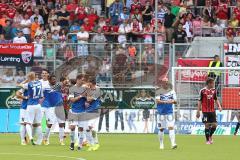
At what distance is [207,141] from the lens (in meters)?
29.3

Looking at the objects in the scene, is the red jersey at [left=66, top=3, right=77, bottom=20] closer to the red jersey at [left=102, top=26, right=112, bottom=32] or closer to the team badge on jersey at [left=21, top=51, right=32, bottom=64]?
the red jersey at [left=102, top=26, right=112, bottom=32]

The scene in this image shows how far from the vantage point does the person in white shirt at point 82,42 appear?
3597 cm

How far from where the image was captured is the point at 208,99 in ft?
96.4

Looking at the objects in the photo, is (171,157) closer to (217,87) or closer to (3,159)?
(3,159)

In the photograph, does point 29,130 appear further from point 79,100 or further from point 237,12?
point 237,12

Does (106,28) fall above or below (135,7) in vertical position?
below

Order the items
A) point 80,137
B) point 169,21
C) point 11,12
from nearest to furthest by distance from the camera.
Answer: point 80,137 → point 169,21 → point 11,12

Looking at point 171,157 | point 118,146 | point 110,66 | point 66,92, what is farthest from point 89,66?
point 171,157

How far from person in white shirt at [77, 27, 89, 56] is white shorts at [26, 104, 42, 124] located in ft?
27.1

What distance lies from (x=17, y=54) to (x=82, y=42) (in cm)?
316

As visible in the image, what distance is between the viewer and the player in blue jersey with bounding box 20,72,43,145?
27.6m

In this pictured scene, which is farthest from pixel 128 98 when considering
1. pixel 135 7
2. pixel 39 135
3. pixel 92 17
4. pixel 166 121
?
pixel 166 121

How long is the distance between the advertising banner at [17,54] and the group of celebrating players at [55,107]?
22.3ft

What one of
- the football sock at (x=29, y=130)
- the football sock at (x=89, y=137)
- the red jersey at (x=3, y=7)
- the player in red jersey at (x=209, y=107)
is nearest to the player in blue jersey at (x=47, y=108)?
the football sock at (x=29, y=130)
